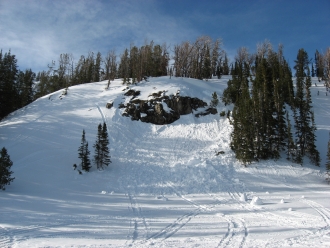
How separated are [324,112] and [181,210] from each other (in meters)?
37.5

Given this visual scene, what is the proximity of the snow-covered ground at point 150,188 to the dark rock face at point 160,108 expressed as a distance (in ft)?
4.85

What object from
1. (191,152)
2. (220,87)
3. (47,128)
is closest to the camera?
(191,152)

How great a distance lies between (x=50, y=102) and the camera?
127ft

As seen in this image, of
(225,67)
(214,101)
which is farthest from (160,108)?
(225,67)

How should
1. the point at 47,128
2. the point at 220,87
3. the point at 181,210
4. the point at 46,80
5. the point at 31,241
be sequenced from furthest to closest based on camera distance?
the point at 46,80 → the point at 220,87 → the point at 47,128 → the point at 181,210 → the point at 31,241

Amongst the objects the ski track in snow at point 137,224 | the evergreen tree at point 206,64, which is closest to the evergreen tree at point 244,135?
the ski track in snow at point 137,224

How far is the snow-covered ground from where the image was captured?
26.0 ft

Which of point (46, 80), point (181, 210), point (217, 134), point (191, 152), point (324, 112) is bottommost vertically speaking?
point (181, 210)

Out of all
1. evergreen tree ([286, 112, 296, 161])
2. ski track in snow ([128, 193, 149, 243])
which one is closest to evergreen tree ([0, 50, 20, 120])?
ski track in snow ([128, 193, 149, 243])

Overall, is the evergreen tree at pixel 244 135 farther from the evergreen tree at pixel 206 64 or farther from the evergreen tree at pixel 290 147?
the evergreen tree at pixel 206 64

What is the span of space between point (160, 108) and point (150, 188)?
19043mm

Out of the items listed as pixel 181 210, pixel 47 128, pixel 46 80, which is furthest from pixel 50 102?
pixel 181 210

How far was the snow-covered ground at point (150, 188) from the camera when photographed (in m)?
7.91

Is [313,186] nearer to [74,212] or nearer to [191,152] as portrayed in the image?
[191,152]
